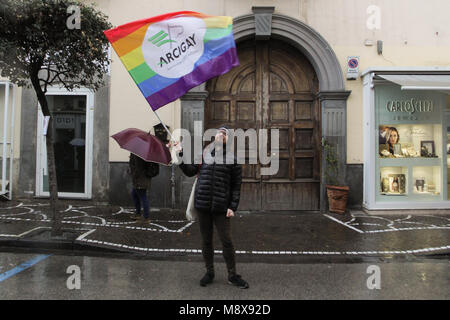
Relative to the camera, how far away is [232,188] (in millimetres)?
4297

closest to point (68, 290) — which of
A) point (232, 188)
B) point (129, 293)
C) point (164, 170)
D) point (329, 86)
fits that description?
point (129, 293)

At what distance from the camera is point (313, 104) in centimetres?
909

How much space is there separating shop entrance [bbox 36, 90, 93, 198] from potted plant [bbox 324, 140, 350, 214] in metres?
6.23

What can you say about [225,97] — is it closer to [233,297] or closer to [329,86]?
[329,86]

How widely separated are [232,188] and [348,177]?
17.7ft

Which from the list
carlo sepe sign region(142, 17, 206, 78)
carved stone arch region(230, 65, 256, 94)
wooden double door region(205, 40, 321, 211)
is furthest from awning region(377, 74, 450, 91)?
carlo sepe sign region(142, 17, 206, 78)

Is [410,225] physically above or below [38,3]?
below

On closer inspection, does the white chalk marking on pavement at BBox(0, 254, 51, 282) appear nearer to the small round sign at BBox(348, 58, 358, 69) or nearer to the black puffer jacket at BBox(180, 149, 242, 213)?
the black puffer jacket at BBox(180, 149, 242, 213)

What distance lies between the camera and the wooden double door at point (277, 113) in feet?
29.6

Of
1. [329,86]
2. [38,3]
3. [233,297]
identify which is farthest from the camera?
[329,86]

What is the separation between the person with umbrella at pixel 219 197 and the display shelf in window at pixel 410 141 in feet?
19.6

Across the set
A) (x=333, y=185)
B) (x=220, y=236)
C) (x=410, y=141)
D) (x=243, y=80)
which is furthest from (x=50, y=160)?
(x=410, y=141)

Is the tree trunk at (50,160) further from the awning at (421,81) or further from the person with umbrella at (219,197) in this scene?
the awning at (421,81)

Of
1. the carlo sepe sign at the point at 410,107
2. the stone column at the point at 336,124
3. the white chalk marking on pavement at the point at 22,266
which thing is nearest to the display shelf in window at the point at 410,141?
the carlo sepe sign at the point at 410,107
